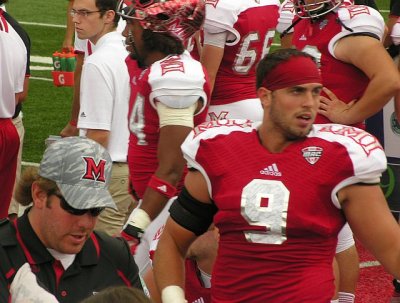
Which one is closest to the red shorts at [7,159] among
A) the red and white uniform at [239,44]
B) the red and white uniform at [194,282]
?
the red and white uniform at [239,44]

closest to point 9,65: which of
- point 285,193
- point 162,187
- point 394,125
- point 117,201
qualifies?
point 117,201

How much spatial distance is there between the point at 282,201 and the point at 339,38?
1776 millimetres

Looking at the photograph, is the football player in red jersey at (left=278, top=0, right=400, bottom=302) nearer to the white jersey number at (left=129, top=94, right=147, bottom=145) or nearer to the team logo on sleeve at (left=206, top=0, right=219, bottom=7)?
the team logo on sleeve at (left=206, top=0, right=219, bottom=7)

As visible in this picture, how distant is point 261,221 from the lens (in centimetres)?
438

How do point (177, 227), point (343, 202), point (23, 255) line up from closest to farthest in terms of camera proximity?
point (23, 255) → point (343, 202) → point (177, 227)

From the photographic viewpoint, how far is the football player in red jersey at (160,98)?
5191 mm

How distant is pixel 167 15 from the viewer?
545cm

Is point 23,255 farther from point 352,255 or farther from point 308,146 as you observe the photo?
point 352,255

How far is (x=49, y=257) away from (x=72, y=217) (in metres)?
0.17

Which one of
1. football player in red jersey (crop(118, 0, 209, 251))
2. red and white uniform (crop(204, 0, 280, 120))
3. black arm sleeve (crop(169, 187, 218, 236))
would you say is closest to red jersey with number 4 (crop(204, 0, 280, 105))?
red and white uniform (crop(204, 0, 280, 120))

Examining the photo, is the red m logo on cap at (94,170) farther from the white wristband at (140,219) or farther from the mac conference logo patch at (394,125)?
the mac conference logo patch at (394,125)

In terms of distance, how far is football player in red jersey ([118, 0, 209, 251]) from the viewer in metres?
5.19

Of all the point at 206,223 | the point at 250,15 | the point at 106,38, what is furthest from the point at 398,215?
the point at 206,223

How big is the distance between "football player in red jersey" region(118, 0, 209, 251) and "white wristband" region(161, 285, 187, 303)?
63cm
